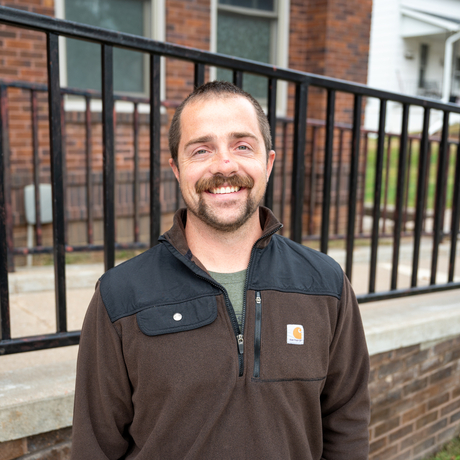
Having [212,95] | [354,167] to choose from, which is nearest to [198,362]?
[212,95]

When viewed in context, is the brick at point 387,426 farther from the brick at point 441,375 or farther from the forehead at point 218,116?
the forehead at point 218,116

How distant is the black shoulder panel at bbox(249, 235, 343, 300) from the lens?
4.89ft

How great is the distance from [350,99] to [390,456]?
4.75m

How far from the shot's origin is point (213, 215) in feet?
4.91

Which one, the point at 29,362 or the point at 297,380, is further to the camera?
the point at 29,362

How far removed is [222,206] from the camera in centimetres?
149

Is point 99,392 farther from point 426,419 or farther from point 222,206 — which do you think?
point 426,419

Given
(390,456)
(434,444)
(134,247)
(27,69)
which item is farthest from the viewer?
(27,69)

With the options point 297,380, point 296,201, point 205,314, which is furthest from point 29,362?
point 296,201

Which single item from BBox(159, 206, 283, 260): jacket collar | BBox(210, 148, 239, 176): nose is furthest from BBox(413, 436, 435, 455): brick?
BBox(210, 148, 239, 176): nose

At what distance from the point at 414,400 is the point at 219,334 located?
2045mm

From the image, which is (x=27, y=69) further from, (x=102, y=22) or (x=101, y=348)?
(x=101, y=348)

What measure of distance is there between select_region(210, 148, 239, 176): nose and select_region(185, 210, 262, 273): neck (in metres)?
0.16

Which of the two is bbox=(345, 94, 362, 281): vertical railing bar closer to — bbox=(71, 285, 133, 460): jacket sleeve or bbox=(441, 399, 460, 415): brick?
bbox=(441, 399, 460, 415): brick
